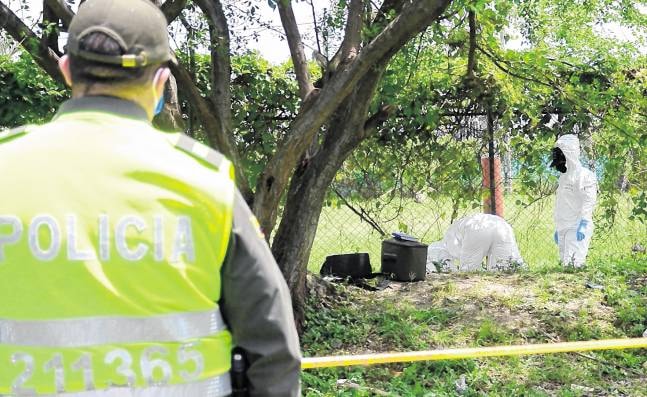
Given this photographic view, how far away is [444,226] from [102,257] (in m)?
8.94

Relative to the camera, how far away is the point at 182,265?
1622mm

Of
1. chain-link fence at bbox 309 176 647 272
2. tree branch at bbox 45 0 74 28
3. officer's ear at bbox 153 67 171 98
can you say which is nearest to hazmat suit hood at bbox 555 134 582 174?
chain-link fence at bbox 309 176 647 272

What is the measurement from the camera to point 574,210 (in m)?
9.58

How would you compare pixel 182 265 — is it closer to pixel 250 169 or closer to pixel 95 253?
pixel 95 253

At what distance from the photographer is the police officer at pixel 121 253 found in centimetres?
160

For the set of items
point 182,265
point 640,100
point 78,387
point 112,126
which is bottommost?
point 78,387

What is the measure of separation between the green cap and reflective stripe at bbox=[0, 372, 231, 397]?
64 cm

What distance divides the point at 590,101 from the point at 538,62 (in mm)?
544

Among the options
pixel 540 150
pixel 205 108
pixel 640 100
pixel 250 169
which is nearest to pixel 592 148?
pixel 540 150

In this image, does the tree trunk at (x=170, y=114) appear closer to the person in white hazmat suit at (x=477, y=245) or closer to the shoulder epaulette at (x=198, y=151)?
the shoulder epaulette at (x=198, y=151)

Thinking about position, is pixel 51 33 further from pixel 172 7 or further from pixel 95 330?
pixel 95 330

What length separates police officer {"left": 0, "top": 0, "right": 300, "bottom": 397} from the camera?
160cm

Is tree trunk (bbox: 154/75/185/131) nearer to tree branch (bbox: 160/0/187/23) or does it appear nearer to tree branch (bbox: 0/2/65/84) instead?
tree branch (bbox: 160/0/187/23)

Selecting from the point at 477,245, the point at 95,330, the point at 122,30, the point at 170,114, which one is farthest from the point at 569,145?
the point at 95,330
